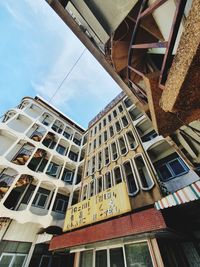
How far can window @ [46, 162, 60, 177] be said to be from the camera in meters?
15.8

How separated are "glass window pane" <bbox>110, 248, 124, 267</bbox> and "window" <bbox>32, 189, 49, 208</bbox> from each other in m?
8.27

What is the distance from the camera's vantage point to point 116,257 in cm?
692

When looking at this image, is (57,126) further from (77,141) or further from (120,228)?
(120,228)

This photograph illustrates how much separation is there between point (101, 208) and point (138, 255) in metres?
2.63

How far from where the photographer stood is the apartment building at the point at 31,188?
10.8 m

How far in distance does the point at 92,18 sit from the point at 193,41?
13.8ft

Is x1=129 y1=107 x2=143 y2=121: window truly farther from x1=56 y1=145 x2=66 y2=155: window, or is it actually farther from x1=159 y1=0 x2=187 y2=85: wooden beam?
x1=159 y1=0 x2=187 y2=85: wooden beam

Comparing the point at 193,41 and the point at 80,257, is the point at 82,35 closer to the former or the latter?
the point at 193,41

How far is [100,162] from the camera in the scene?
1402cm

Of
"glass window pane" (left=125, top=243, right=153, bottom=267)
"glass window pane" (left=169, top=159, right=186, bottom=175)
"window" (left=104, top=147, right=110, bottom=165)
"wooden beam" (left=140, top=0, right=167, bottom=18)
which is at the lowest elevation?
"glass window pane" (left=125, top=243, right=153, bottom=267)

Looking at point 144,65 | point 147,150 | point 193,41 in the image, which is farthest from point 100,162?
point 193,41

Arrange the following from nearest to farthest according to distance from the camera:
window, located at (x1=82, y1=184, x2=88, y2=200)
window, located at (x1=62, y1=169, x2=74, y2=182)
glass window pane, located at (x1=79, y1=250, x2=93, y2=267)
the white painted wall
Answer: glass window pane, located at (x1=79, y1=250, x2=93, y2=267) < the white painted wall < window, located at (x1=82, y1=184, x2=88, y2=200) < window, located at (x1=62, y1=169, x2=74, y2=182)

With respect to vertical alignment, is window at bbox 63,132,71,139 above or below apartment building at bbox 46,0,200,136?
above

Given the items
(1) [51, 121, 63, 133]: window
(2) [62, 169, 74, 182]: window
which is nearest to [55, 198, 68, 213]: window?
(2) [62, 169, 74, 182]: window
